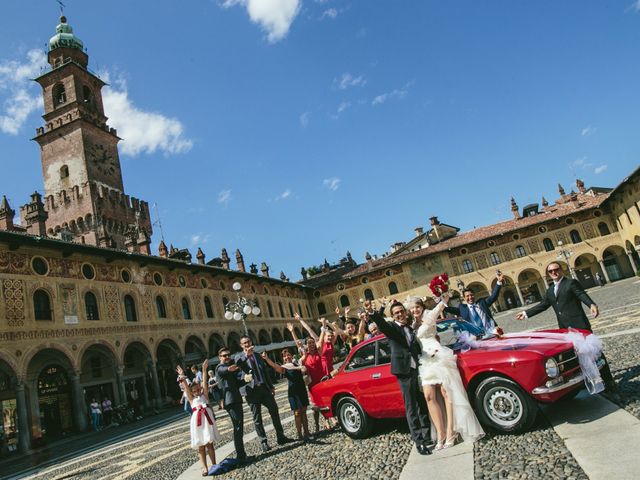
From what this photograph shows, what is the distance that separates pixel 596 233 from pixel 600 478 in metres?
44.4

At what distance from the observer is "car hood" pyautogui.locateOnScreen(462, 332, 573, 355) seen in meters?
4.78

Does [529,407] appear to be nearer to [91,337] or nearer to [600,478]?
[600,478]

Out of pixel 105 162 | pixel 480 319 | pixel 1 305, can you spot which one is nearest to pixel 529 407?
pixel 480 319

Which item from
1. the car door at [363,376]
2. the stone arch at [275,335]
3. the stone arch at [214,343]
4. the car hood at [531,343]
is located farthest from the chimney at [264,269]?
the car hood at [531,343]

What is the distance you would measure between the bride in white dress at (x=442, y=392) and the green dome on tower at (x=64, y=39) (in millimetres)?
52112

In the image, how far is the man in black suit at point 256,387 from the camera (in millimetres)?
Result: 6715

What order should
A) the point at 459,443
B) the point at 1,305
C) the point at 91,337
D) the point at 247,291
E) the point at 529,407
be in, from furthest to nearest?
1. the point at 247,291
2. the point at 91,337
3. the point at 1,305
4. the point at 459,443
5. the point at 529,407

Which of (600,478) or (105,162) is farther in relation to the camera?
(105,162)

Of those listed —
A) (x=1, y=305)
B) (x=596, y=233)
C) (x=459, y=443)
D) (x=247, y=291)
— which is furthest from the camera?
(x=596, y=233)

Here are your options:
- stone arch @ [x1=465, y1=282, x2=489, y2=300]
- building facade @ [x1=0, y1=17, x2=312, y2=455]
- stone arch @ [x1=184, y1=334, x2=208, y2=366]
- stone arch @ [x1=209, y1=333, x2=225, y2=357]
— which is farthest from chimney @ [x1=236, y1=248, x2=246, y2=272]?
stone arch @ [x1=465, y1=282, x2=489, y2=300]

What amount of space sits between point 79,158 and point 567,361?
44673mm

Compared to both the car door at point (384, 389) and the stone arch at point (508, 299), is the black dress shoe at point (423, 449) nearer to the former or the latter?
the car door at point (384, 389)

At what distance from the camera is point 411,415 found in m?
4.96

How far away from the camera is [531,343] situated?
16.5 ft
